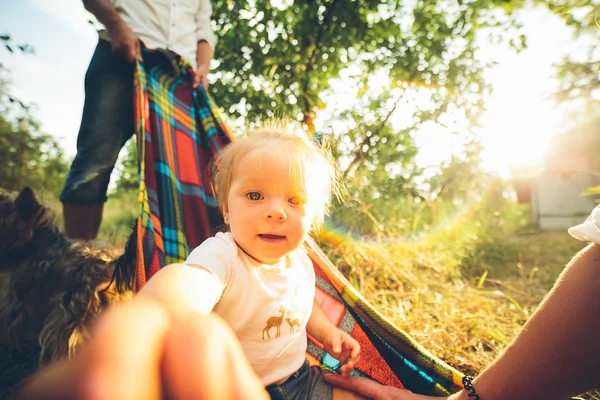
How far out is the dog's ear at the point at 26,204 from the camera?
61.0 inches

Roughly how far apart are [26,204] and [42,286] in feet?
1.26

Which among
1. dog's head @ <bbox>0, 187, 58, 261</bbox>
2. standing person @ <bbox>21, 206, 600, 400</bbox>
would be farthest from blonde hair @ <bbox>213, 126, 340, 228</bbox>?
dog's head @ <bbox>0, 187, 58, 261</bbox>

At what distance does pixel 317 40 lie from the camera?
3404 mm

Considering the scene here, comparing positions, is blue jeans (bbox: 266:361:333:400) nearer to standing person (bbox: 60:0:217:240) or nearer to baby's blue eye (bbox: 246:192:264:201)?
baby's blue eye (bbox: 246:192:264:201)

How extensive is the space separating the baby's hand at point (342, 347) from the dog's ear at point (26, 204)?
1.34 metres

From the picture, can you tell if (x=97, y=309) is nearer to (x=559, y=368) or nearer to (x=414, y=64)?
(x=559, y=368)

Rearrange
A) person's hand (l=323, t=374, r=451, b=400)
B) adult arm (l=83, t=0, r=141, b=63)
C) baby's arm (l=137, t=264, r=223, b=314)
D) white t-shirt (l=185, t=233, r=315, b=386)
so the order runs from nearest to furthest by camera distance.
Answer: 1. baby's arm (l=137, t=264, r=223, b=314)
2. white t-shirt (l=185, t=233, r=315, b=386)
3. person's hand (l=323, t=374, r=451, b=400)
4. adult arm (l=83, t=0, r=141, b=63)

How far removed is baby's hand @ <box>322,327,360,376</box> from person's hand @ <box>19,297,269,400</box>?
716 mm

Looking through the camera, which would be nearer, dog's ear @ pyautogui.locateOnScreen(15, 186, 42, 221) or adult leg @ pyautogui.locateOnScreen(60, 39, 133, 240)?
dog's ear @ pyautogui.locateOnScreen(15, 186, 42, 221)

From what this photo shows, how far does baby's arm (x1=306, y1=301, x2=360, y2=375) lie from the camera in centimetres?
120

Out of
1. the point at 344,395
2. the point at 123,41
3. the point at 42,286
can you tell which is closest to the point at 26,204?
the point at 42,286

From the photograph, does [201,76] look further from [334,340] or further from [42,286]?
[334,340]

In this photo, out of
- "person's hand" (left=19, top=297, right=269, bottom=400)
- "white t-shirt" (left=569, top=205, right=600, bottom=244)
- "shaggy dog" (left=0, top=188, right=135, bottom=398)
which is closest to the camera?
"person's hand" (left=19, top=297, right=269, bottom=400)

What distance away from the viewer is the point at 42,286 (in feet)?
4.71
